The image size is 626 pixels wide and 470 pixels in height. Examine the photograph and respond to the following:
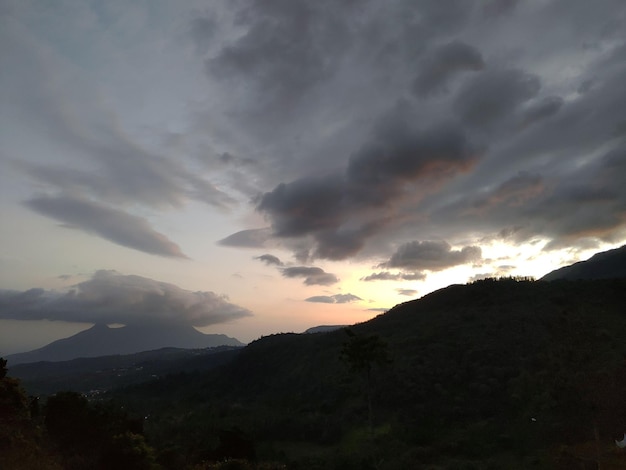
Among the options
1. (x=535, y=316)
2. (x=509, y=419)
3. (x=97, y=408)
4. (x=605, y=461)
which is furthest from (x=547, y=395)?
(x=97, y=408)

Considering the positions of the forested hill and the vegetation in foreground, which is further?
the forested hill

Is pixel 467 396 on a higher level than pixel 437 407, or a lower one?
higher

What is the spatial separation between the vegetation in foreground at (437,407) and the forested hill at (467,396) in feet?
0.71

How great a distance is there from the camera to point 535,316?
3300 inches

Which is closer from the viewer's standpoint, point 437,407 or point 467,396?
point 437,407

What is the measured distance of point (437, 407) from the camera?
58719 mm

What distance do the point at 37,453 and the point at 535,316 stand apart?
279ft

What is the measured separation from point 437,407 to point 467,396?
512 cm

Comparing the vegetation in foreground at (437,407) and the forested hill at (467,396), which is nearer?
the vegetation in foreground at (437,407)

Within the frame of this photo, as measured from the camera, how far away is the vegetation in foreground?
35.2 meters

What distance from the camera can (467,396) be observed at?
60.3m

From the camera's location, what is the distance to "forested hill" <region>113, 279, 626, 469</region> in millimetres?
41469

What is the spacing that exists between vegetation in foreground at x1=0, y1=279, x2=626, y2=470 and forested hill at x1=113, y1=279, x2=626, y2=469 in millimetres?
215

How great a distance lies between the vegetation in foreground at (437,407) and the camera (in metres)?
35.2
